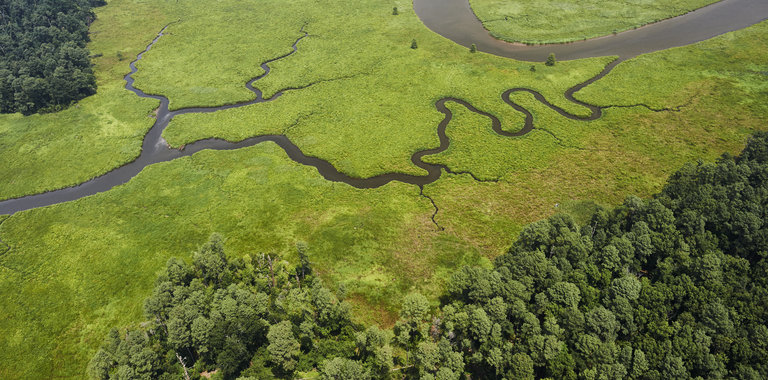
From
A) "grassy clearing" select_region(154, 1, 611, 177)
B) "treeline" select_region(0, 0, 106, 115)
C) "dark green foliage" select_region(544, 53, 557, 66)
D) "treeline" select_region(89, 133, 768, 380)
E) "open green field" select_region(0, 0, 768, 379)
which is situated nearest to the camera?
"treeline" select_region(89, 133, 768, 380)

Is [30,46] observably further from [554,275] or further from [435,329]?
[554,275]

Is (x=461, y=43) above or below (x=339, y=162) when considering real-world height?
above

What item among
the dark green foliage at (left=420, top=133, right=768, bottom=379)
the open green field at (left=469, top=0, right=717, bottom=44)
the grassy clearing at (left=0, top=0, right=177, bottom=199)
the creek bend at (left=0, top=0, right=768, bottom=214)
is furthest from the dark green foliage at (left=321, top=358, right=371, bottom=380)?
the open green field at (left=469, top=0, right=717, bottom=44)

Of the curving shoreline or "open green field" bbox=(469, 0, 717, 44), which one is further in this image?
"open green field" bbox=(469, 0, 717, 44)

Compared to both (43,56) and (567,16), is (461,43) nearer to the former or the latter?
(567,16)

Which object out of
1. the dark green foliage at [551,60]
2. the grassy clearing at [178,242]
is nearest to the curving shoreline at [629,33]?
the dark green foliage at [551,60]

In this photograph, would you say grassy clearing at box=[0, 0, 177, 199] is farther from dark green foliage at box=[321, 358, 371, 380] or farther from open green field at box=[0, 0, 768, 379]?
dark green foliage at box=[321, 358, 371, 380]

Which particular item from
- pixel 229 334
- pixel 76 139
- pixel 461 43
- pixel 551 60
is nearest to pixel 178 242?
pixel 229 334
